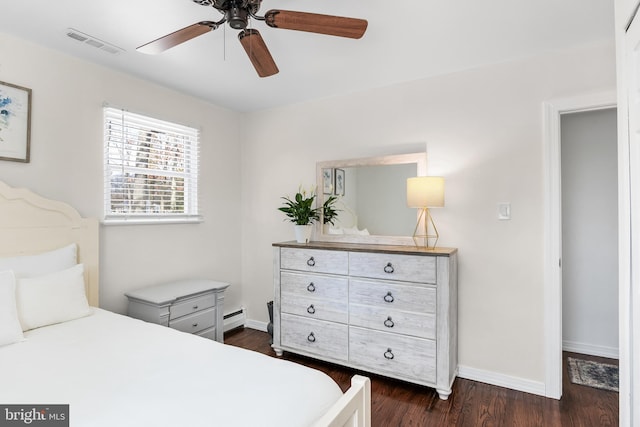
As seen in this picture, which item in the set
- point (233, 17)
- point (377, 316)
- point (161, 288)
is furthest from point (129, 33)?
point (377, 316)

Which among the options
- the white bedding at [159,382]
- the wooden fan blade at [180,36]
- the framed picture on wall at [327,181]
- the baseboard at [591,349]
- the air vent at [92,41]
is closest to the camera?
the white bedding at [159,382]

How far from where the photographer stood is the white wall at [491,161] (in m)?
2.41

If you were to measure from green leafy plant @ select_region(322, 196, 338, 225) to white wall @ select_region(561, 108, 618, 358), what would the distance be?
223cm

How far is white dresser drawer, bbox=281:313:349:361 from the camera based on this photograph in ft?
8.92

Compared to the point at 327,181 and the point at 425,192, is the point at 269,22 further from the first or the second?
the point at 327,181

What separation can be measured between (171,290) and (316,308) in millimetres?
1233

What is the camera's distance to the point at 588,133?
316 centimetres

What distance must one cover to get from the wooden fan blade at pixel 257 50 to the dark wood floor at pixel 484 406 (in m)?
2.25

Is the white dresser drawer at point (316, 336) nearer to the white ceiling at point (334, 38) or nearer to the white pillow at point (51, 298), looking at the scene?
the white pillow at point (51, 298)

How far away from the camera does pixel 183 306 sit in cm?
272

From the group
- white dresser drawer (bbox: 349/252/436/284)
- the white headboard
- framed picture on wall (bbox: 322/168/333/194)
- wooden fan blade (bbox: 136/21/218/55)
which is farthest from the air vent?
white dresser drawer (bbox: 349/252/436/284)

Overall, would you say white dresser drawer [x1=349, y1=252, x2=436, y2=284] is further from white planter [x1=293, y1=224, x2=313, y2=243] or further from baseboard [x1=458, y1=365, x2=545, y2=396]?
baseboard [x1=458, y1=365, x2=545, y2=396]

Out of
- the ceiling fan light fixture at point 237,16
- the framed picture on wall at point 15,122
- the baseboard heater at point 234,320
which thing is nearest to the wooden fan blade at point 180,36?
the ceiling fan light fixture at point 237,16

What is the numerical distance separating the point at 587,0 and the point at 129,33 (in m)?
2.67
